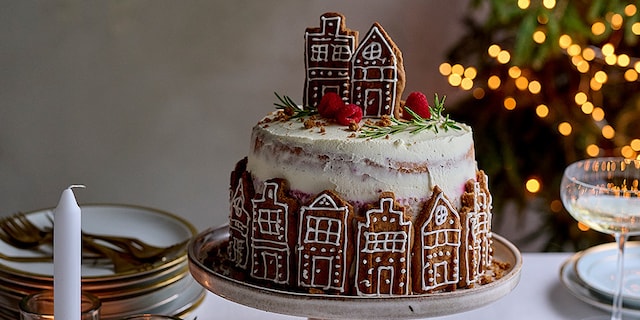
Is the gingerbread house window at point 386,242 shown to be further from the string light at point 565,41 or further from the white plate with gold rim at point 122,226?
the string light at point 565,41

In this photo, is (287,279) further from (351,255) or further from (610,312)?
(610,312)

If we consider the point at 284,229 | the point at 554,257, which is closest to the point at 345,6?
the point at 554,257

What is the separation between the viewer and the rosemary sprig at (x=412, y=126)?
1.34m

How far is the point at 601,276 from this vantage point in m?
1.77

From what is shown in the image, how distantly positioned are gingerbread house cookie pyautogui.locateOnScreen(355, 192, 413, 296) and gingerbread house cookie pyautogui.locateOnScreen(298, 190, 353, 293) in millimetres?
21

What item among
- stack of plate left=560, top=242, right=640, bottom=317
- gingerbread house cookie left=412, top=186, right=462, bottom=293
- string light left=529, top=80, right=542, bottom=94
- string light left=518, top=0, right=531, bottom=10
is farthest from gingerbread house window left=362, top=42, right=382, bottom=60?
string light left=529, top=80, right=542, bottom=94

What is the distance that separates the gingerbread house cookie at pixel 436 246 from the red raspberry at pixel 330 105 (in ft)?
0.74

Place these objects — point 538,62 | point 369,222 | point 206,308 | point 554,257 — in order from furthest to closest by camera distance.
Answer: point 538,62 < point 554,257 < point 206,308 < point 369,222

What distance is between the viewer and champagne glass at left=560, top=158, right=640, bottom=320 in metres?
1.54

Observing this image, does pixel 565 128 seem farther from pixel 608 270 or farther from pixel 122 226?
pixel 122 226

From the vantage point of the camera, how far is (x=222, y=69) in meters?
3.16

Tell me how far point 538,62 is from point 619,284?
1269 mm

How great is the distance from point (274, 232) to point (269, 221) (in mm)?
19

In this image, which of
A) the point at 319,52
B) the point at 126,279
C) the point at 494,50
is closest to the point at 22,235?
the point at 126,279
